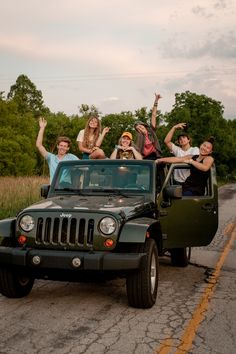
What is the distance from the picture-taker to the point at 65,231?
5121mm

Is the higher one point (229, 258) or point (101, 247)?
point (101, 247)

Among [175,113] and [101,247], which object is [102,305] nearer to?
[101,247]

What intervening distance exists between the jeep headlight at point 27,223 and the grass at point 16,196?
6.15m

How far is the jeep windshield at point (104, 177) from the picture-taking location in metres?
6.23

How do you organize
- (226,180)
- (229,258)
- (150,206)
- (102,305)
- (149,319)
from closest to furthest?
(149,319), (102,305), (150,206), (229,258), (226,180)

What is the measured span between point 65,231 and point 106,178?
142cm

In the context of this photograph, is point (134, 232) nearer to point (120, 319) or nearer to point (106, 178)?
point (120, 319)

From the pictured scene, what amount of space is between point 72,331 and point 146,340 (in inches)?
28.6

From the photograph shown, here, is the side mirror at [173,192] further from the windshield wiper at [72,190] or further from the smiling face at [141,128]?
the smiling face at [141,128]

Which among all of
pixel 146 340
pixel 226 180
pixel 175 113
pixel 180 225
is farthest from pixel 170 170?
pixel 226 180

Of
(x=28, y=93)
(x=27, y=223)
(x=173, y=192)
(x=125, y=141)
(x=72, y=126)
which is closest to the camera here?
(x=27, y=223)

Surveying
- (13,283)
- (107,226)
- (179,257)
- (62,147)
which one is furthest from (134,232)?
(62,147)

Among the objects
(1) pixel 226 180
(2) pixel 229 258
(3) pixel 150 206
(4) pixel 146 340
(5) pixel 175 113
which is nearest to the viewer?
(4) pixel 146 340

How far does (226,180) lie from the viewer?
6028cm
